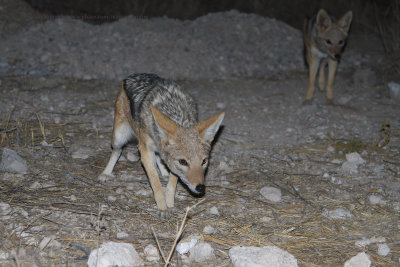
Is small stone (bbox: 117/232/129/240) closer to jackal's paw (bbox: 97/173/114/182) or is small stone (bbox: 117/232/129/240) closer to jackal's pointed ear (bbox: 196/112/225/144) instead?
jackal's pointed ear (bbox: 196/112/225/144)

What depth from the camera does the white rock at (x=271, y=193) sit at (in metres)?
4.84

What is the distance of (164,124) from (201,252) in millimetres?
1330

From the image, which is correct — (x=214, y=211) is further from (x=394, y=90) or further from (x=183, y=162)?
(x=394, y=90)

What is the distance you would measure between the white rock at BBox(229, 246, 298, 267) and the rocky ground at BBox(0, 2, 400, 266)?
0.48ft

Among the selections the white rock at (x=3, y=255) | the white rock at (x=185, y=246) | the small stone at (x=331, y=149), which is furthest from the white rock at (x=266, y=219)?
the white rock at (x=3, y=255)

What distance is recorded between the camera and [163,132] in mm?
4137

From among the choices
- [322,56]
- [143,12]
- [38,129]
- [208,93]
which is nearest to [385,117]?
[322,56]

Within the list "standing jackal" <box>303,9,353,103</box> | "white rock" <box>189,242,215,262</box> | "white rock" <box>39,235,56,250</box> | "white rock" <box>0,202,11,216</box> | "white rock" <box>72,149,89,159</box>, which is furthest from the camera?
"standing jackal" <box>303,9,353,103</box>

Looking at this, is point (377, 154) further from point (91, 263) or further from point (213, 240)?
point (91, 263)

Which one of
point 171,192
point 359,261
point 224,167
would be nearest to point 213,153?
point 224,167

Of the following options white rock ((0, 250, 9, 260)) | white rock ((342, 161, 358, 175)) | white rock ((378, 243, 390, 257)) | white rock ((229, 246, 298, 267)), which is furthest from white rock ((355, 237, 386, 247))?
white rock ((0, 250, 9, 260))

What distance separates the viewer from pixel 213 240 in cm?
384

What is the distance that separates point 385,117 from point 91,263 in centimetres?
640

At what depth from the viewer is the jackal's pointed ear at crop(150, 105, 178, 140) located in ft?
13.4
